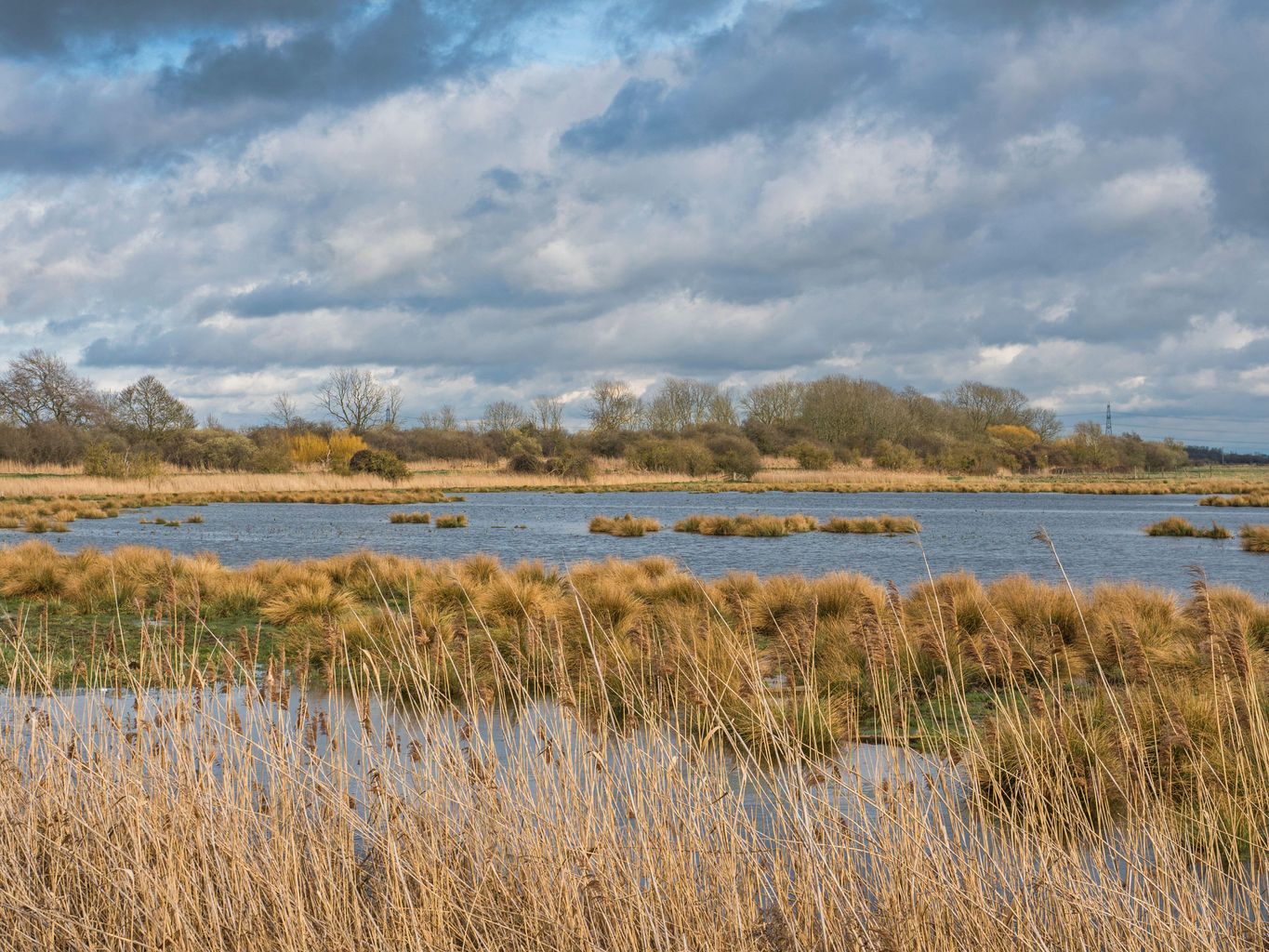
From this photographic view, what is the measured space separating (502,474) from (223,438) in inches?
670

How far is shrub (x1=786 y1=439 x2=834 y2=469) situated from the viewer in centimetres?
7275

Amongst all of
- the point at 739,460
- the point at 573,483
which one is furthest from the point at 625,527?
the point at 739,460

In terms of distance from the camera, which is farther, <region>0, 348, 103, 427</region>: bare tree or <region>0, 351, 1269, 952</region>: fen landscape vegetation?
<region>0, 348, 103, 427</region>: bare tree

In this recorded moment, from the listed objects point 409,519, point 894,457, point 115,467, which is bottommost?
point 409,519

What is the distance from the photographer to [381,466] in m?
55.0

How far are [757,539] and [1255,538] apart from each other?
1222 centimetres

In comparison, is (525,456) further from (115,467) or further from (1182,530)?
(1182,530)

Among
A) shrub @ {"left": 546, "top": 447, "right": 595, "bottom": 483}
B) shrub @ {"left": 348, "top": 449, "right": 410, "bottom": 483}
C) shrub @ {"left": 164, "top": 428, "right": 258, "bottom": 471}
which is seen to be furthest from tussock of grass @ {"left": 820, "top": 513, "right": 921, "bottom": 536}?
A: shrub @ {"left": 164, "top": 428, "right": 258, "bottom": 471}

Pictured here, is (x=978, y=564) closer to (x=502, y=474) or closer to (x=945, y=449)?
(x=502, y=474)

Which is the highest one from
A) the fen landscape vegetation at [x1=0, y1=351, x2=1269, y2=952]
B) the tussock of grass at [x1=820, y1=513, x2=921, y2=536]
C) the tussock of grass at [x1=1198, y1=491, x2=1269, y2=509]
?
the fen landscape vegetation at [x1=0, y1=351, x2=1269, y2=952]

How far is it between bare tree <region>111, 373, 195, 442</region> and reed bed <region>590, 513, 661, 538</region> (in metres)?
43.3

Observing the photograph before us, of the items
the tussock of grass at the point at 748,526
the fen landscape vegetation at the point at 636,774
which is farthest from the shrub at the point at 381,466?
the fen landscape vegetation at the point at 636,774

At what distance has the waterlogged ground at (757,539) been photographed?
20.8 metres

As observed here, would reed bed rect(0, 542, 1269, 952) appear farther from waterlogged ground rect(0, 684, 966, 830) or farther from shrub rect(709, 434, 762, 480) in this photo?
shrub rect(709, 434, 762, 480)
